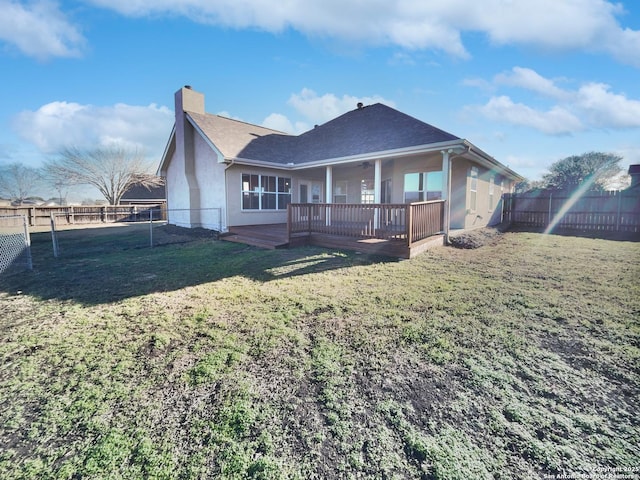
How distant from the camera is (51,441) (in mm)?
2105

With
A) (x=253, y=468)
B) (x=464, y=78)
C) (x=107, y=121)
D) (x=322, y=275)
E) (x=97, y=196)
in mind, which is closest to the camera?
(x=253, y=468)

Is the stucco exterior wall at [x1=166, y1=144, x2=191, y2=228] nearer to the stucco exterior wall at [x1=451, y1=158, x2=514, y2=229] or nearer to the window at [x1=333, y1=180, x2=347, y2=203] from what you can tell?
the window at [x1=333, y1=180, x2=347, y2=203]

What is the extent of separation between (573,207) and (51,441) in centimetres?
1999

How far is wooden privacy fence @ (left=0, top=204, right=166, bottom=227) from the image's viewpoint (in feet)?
58.9

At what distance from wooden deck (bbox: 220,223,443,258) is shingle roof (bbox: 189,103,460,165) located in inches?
127

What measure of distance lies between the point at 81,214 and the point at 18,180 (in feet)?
102

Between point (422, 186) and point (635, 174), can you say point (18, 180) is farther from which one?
point (635, 174)

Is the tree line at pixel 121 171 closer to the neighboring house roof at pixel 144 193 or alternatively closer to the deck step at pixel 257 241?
the neighboring house roof at pixel 144 193

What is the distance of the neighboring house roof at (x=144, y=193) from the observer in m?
35.5

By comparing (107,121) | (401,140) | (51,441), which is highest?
(107,121)

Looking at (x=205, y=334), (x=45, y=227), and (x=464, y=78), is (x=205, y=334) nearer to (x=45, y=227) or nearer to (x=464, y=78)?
(x=464, y=78)

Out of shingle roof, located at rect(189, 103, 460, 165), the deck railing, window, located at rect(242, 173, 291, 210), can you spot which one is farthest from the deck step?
shingle roof, located at rect(189, 103, 460, 165)

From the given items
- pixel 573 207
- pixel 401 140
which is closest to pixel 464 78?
pixel 401 140

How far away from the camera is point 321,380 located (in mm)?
2781
